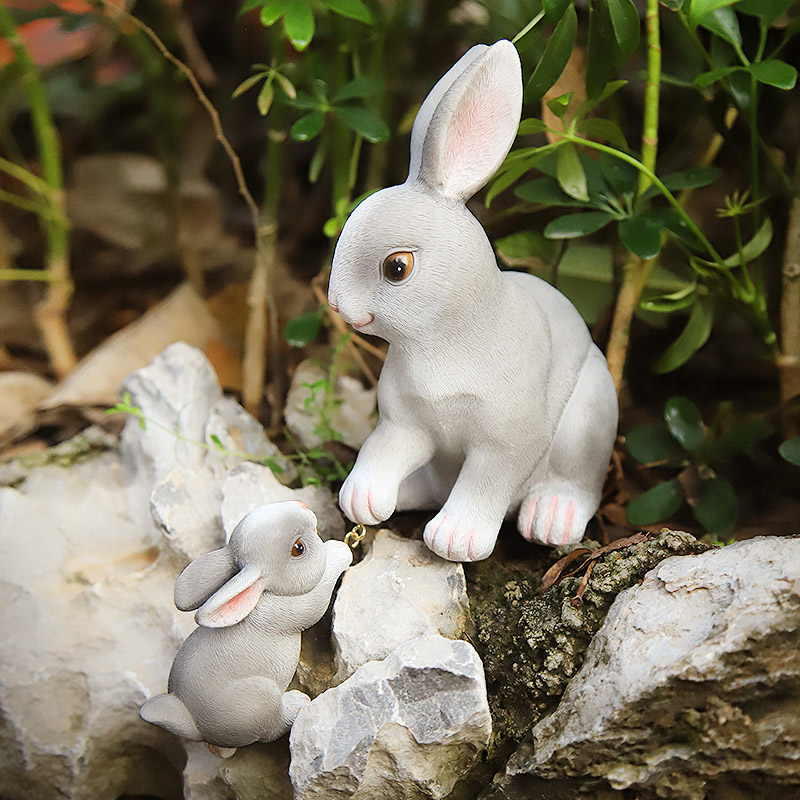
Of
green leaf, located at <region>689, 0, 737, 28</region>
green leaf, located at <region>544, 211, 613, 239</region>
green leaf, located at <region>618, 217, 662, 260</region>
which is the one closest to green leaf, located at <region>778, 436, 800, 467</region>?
green leaf, located at <region>618, 217, 662, 260</region>

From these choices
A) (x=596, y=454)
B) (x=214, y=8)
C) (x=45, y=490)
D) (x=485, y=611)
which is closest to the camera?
(x=485, y=611)

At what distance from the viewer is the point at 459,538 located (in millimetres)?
1316

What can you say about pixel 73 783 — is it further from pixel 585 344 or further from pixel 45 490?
pixel 585 344

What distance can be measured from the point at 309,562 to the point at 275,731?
0.25 meters

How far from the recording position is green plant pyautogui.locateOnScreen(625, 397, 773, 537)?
1599mm

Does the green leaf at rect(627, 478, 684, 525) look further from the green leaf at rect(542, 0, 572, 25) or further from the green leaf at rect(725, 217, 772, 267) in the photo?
the green leaf at rect(542, 0, 572, 25)

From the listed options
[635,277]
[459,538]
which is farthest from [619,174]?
[459,538]

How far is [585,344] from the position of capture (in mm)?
1469

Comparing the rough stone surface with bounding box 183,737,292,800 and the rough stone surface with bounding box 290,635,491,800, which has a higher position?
the rough stone surface with bounding box 290,635,491,800

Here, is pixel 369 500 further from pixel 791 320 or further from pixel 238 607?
pixel 791 320

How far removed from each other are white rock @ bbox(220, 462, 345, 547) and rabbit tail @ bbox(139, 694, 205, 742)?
1.13 feet

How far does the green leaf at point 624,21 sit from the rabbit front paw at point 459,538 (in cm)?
83

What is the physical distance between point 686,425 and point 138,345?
4.51ft

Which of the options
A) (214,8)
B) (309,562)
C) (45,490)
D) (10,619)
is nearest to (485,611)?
(309,562)
